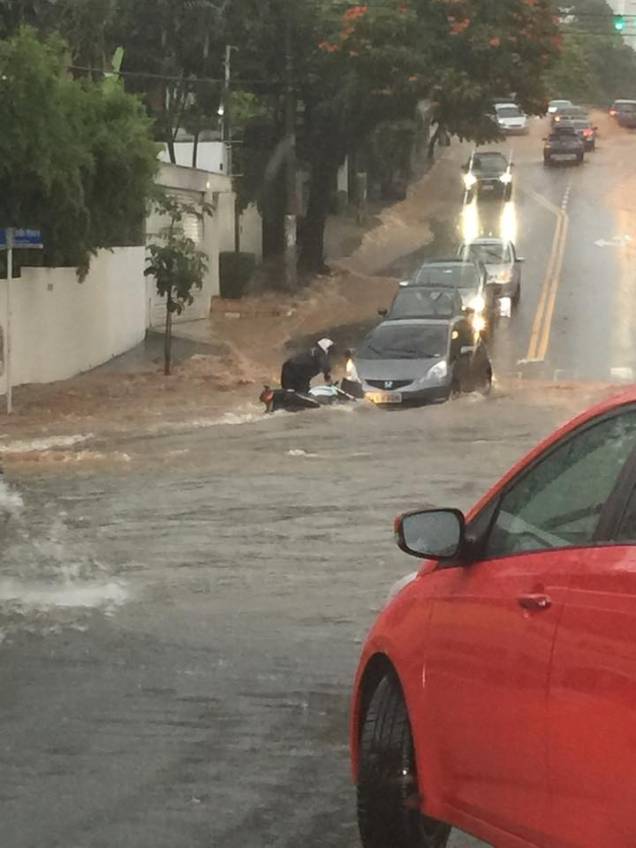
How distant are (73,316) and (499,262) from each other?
47.9 feet

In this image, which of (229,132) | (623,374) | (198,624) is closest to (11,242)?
(623,374)

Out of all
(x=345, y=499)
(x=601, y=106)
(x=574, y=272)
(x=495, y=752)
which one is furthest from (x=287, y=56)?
(x=601, y=106)

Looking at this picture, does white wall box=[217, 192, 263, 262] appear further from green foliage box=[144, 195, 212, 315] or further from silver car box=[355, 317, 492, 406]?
silver car box=[355, 317, 492, 406]

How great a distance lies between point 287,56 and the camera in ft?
139

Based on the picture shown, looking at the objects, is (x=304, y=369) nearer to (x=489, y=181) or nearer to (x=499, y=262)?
(x=499, y=262)

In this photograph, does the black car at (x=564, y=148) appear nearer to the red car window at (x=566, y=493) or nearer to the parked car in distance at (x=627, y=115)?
the parked car in distance at (x=627, y=115)

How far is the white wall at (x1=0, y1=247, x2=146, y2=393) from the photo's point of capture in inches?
1039

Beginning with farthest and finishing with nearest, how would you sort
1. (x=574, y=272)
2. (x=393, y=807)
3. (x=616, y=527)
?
1. (x=574, y=272)
2. (x=393, y=807)
3. (x=616, y=527)

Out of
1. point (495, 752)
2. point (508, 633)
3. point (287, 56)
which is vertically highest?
point (287, 56)

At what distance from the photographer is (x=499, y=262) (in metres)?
40.3

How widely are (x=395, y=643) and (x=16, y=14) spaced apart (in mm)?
28327

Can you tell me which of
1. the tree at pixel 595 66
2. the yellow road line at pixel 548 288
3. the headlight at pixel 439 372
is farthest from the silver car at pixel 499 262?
the tree at pixel 595 66

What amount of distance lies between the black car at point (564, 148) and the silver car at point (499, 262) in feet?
93.7

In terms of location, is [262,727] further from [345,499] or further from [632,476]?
[345,499]
